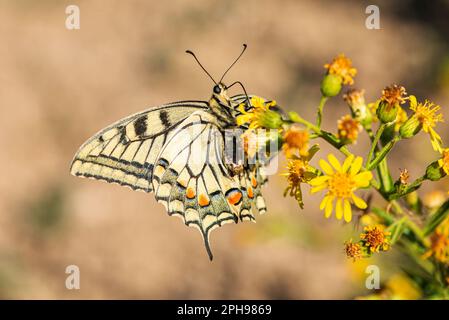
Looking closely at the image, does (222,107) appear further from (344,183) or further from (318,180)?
(344,183)

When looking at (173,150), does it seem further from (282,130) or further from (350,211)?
(350,211)

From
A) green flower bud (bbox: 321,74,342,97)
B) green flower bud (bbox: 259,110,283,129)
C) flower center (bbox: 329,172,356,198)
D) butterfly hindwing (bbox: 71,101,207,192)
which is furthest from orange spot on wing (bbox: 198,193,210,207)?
green flower bud (bbox: 321,74,342,97)

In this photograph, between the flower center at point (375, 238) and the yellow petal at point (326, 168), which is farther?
the yellow petal at point (326, 168)

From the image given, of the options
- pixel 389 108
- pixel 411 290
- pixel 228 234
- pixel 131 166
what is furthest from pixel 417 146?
pixel 131 166

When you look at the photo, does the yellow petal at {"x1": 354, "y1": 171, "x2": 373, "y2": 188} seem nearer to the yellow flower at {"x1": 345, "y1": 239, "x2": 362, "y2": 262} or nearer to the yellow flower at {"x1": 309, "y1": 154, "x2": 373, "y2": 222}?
the yellow flower at {"x1": 309, "y1": 154, "x2": 373, "y2": 222}

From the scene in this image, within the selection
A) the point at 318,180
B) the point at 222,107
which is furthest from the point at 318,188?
the point at 222,107

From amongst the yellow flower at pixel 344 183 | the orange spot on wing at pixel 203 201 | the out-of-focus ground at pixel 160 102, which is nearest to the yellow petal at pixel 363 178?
the yellow flower at pixel 344 183

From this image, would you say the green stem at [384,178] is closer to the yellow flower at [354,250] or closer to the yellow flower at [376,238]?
the yellow flower at [376,238]
